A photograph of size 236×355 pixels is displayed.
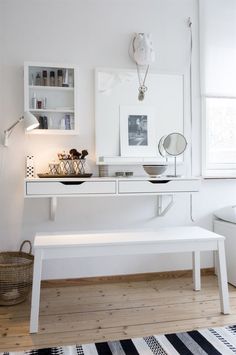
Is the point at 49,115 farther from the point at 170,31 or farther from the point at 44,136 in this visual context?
the point at 170,31

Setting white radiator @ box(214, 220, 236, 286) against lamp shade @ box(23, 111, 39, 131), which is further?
white radiator @ box(214, 220, 236, 286)

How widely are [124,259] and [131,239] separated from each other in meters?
0.75

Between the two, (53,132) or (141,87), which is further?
(141,87)

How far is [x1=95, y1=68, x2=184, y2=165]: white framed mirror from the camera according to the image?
283 cm

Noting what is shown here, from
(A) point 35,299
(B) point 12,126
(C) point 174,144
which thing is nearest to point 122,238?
(A) point 35,299

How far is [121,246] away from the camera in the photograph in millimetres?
2180

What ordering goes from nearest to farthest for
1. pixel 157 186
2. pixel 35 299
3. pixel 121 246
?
pixel 35 299, pixel 121 246, pixel 157 186

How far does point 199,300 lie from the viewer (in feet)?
8.26

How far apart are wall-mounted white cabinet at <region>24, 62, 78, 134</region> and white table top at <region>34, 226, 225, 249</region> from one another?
34.2 inches

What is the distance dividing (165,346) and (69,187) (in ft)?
3.89

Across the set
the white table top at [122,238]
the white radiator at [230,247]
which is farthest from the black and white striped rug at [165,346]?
the white radiator at [230,247]

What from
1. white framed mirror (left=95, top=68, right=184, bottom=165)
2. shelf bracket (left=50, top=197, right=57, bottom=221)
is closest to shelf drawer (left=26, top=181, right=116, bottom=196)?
shelf bracket (left=50, top=197, right=57, bottom=221)

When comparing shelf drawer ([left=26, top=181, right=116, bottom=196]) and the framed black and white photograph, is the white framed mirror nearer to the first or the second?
the framed black and white photograph

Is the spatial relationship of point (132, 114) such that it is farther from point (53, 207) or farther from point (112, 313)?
point (112, 313)
